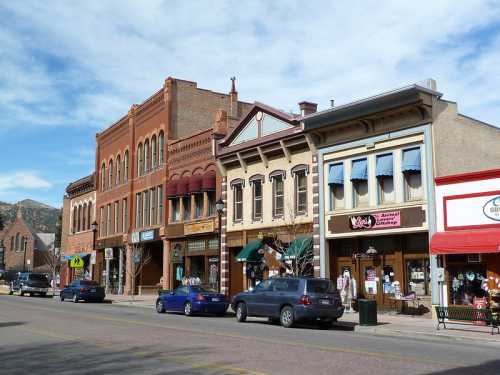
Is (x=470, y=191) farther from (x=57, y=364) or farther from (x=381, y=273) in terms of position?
(x=57, y=364)

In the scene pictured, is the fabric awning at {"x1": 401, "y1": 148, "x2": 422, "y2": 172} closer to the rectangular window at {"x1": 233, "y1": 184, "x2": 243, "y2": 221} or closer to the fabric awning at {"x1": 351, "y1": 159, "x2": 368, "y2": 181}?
the fabric awning at {"x1": 351, "y1": 159, "x2": 368, "y2": 181}

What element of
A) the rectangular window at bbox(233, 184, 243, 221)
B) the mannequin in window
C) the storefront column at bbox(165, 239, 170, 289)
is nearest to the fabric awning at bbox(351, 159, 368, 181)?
the mannequin in window

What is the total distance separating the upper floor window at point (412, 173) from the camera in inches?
941

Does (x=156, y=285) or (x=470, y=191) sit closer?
(x=470, y=191)

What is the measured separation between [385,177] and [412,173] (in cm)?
127

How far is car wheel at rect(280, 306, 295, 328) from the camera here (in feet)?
66.0

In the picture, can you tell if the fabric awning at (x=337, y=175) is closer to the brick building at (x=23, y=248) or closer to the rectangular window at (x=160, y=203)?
the rectangular window at (x=160, y=203)

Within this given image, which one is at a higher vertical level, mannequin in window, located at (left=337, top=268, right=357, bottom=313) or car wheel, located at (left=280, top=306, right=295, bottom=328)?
mannequin in window, located at (left=337, top=268, right=357, bottom=313)

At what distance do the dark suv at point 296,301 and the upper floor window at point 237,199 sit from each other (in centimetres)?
1165

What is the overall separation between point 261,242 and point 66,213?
119ft

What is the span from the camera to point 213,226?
1375 inches

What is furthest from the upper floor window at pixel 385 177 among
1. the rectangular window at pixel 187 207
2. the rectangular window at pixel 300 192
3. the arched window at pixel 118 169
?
the arched window at pixel 118 169

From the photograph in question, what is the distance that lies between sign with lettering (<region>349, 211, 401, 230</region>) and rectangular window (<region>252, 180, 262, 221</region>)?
6.83 metres

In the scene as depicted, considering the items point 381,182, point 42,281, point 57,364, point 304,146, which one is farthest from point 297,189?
point 42,281
